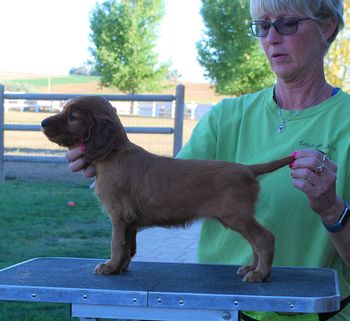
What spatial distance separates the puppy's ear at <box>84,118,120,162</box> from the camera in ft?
8.49

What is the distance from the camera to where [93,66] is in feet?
146

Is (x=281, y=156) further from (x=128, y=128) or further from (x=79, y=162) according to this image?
(x=128, y=128)

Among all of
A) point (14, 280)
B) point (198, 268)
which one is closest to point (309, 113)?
point (198, 268)

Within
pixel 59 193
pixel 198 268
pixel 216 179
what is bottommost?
pixel 59 193

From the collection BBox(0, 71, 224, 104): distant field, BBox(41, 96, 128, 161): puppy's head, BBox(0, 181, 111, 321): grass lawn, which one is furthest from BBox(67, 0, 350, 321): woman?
BBox(0, 71, 224, 104): distant field

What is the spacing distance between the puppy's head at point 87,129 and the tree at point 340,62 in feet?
38.3

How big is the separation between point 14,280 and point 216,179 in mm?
821

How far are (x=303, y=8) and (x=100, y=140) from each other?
1.11 m

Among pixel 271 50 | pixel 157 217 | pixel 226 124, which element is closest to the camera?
pixel 157 217

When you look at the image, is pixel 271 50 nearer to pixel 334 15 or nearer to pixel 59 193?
pixel 334 15

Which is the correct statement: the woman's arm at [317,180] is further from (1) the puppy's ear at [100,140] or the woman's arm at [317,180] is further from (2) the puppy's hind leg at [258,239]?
(1) the puppy's ear at [100,140]

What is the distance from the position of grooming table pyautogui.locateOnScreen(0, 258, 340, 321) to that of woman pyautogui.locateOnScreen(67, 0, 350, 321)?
1.47 feet

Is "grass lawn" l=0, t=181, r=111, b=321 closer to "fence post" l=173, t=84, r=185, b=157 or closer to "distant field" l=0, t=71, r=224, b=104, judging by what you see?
"fence post" l=173, t=84, r=185, b=157

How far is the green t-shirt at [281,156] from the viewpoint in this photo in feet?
9.73
